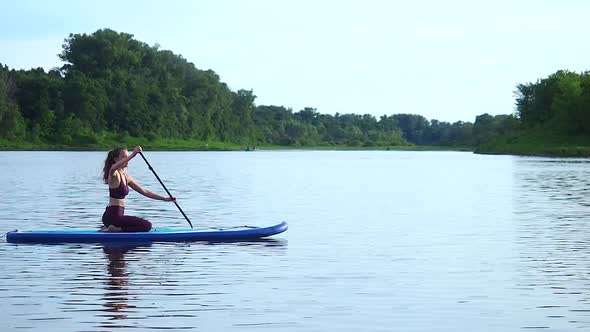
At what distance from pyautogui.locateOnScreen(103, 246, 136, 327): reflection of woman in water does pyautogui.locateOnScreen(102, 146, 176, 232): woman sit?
2.21 ft

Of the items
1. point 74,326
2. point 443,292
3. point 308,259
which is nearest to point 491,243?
point 308,259

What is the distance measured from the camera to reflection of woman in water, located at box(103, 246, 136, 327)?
1542 cm

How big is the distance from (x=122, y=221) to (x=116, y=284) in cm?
612

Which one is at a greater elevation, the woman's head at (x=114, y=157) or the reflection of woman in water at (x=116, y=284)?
the woman's head at (x=114, y=157)

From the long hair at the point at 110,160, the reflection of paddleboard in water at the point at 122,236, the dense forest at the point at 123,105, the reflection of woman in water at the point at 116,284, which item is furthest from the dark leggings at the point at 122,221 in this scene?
the dense forest at the point at 123,105

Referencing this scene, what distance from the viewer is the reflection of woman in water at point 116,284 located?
15422 millimetres

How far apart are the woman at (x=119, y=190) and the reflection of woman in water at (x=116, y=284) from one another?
67 centimetres

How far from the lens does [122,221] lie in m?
23.9

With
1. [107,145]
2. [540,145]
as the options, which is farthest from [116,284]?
[107,145]

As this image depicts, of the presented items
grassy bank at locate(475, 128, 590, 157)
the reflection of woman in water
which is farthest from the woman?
grassy bank at locate(475, 128, 590, 157)

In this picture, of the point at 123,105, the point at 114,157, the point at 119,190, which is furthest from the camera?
the point at 123,105

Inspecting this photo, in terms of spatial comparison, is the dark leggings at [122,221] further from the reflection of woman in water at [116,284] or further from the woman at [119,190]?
the reflection of woman in water at [116,284]

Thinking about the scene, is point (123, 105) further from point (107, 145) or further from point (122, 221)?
point (122, 221)

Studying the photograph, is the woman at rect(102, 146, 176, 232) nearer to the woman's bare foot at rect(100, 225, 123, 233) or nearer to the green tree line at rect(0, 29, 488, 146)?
the woman's bare foot at rect(100, 225, 123, 233)
